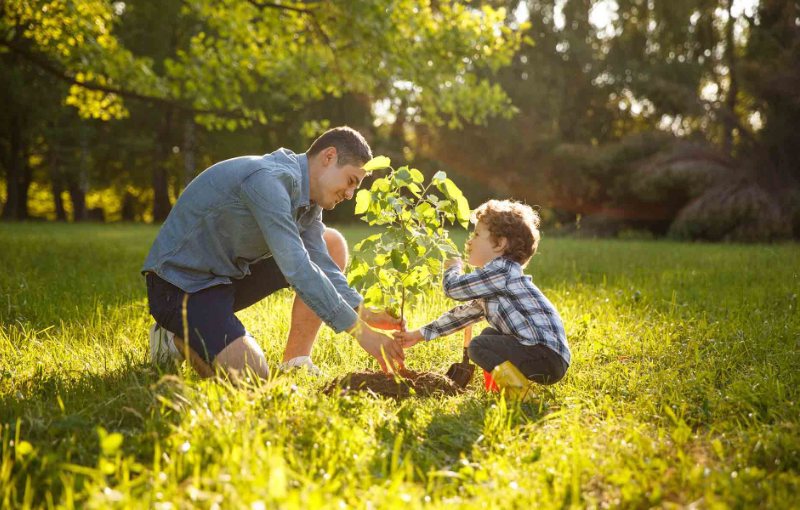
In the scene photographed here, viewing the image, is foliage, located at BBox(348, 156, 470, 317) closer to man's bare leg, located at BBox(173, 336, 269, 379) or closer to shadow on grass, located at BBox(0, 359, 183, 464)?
man's bare leg, located at BBox(173, 336, 269, 379)

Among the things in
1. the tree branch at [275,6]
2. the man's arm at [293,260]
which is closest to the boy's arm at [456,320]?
the man's arm at [293,260]

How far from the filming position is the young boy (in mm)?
3371

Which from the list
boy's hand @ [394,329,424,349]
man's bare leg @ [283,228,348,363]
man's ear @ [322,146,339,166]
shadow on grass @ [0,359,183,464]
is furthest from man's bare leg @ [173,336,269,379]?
man's ear @ [322,146,339,166]

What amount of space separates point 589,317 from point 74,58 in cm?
899

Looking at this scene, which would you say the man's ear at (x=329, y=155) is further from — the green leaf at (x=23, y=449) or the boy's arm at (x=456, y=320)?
the green leaf at (x=23, y=449)

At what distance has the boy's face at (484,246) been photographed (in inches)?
142

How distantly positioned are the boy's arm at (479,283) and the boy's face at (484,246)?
5.9 inches

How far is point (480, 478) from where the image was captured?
222 centimetres

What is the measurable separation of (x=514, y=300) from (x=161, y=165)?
26.2m

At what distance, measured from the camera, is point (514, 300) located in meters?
3.44

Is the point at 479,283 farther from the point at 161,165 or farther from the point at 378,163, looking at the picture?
the point at 161,165

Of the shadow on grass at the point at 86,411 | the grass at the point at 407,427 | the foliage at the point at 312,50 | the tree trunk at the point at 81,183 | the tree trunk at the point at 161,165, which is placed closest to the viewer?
the grass at the point at 407,427

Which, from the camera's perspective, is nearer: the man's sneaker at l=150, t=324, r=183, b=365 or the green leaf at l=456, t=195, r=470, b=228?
the green leaf at l=456, t=195, r=470, b=228

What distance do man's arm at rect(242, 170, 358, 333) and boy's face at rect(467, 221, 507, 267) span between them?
2.97ft
